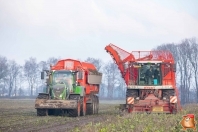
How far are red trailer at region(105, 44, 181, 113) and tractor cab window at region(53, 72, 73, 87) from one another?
315 cm

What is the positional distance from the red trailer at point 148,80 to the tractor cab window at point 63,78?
3.15 meters

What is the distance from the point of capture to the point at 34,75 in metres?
94.2

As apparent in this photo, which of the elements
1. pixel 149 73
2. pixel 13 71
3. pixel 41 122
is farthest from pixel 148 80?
pixel 13 71

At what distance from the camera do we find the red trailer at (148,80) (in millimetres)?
21328

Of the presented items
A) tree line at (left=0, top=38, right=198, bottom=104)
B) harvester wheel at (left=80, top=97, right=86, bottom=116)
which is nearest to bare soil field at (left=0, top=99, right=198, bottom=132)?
harvester wheel at (left=80, top=97, right=86, bottom=116)

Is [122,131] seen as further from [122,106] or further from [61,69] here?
[61,69]

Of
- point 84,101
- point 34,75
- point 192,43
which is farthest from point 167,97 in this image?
point 34,75

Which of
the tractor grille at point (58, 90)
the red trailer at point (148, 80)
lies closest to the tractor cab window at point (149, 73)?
the red trailer at point (148, 80)

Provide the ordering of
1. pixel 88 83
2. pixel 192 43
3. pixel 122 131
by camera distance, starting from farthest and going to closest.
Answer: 1. pixel 192 43
2. pixel 88 83
3. pixel 122 131

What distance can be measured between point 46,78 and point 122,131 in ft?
39.4

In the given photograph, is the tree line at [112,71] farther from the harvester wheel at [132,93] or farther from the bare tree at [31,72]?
the harvester wheel at [132,93]

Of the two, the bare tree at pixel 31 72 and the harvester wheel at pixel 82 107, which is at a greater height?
the bare tree at pixel 31 72

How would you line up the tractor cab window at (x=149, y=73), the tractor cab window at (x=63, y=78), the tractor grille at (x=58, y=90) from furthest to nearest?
the tractor cab window at (x=63, y=78) → the tractor cab window at (x=149, y=73) → the tractor grille at (x=58, y=90)

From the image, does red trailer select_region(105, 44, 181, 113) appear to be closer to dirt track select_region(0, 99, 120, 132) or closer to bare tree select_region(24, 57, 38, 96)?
dirt track select_region(0, 99, 120, 132)
